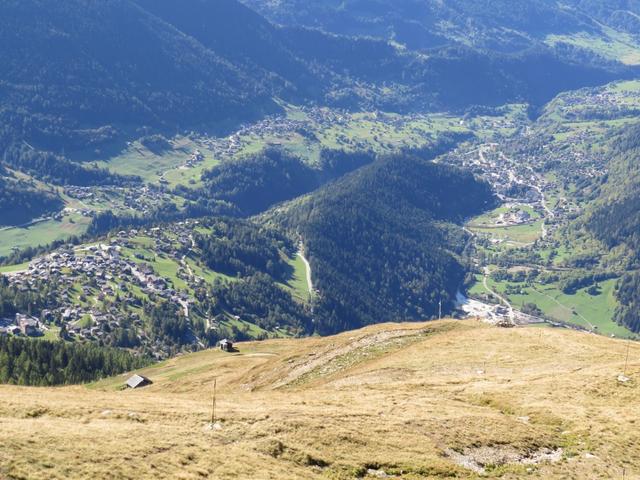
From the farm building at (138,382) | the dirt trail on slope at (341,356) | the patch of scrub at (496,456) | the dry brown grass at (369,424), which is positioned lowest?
the farm building at (138,382)

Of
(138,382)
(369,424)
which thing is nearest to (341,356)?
(369,424)

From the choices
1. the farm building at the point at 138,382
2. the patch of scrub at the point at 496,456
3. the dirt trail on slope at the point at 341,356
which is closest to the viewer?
the patch of scrub at the point at 496,456

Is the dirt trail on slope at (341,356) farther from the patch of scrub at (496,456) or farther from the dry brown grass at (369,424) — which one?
the patch of scrub at (496,456)

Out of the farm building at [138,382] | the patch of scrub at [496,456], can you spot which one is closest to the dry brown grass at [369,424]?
the patch of scrub at [496,456]

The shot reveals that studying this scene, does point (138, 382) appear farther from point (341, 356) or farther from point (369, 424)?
point (369, 424)

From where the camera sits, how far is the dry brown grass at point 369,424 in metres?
51.5

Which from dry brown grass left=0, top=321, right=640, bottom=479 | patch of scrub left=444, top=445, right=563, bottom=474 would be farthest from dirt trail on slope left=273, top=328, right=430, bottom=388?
patch of scrub left=444, top=445, right=563, bottom=474

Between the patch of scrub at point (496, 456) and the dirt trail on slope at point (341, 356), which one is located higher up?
the dirt trail on slope at point (341, 356)

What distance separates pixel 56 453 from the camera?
161 feet

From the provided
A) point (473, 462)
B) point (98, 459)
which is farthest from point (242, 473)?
point (473, 462)

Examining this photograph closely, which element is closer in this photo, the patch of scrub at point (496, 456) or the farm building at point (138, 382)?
the patch of scrub at point (496, 456)

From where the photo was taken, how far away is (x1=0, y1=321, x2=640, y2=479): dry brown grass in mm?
51500

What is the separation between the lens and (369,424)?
212 ft

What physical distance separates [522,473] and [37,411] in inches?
1660
